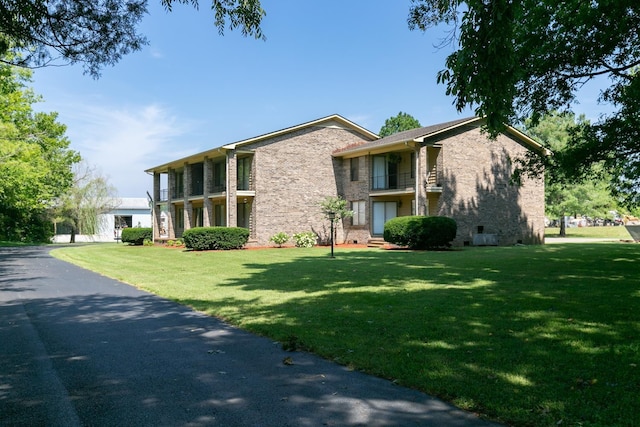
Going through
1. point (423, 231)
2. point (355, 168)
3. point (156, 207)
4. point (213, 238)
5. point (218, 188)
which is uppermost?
point (355, 168)

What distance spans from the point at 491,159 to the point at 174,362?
27458mm

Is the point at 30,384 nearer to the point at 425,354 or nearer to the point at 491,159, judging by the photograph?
the point at 425,354

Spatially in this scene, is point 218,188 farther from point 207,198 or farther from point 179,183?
point 179,183

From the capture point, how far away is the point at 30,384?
15.1 ft

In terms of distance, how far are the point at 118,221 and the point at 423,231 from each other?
138 feet

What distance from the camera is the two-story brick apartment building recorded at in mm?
27547

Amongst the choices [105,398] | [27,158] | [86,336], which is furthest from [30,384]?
[27,158]

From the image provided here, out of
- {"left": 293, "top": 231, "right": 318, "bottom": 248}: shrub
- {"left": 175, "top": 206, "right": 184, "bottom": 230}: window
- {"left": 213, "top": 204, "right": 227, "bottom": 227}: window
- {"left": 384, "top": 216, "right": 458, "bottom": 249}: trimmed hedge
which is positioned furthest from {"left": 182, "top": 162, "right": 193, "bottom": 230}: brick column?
{"left": 384, "top": 216, "right": 458, "bottom": 249}: trimmed hedge

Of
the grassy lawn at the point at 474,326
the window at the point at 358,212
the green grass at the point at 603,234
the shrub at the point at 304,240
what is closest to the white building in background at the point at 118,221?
the shrub at the point at 304,240

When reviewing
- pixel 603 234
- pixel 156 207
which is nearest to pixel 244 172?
pixel 156 207

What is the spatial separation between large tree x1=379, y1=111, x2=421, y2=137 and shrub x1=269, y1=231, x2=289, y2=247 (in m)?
30.3

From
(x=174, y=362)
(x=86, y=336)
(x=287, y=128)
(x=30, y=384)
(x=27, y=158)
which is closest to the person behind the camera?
(x=30, y=384)

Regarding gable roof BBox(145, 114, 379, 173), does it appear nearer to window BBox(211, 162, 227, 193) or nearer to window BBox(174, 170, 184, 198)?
window BBox(211, 162, 227, 193)

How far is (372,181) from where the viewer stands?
1160 inches
